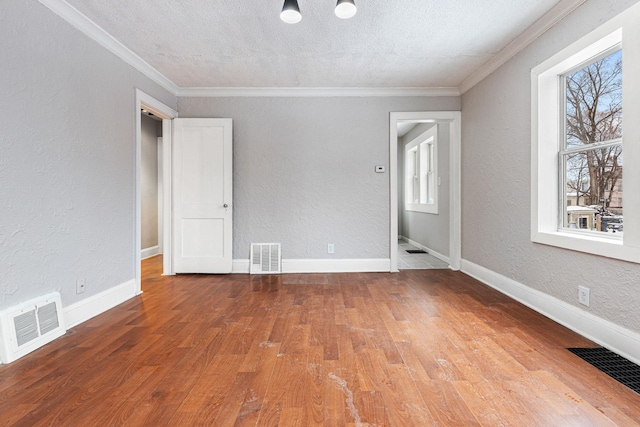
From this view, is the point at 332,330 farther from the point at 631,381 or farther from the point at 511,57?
the point at 511,57

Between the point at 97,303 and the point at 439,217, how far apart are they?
15.6 ft

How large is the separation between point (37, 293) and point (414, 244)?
6.07m

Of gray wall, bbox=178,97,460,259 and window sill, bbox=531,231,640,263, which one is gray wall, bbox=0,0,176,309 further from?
window sill, bbox=531,231,640,263

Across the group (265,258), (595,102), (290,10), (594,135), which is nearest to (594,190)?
(594,135)

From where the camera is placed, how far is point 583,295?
91.7 inches

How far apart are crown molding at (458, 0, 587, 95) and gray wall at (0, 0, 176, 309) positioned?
379 centimetres

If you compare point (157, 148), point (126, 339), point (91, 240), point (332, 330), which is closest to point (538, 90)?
point (332, 330)

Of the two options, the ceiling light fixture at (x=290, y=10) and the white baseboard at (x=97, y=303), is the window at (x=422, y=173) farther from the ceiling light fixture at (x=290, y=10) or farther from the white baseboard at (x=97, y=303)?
the white baseboard at (x=97, y=303)

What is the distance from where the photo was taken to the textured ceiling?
98.0 inches

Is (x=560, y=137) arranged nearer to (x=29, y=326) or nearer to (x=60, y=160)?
(x=60, y=160)

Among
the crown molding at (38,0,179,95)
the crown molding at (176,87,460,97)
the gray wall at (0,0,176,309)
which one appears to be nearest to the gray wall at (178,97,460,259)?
the crown molding at (176,87,460,97)

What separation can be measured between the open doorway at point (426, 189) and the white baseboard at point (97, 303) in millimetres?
3143

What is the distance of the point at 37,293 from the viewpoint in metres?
2.23

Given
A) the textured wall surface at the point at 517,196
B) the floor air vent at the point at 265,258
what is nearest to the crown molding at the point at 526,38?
the textured wall surface at the point at 517,196
